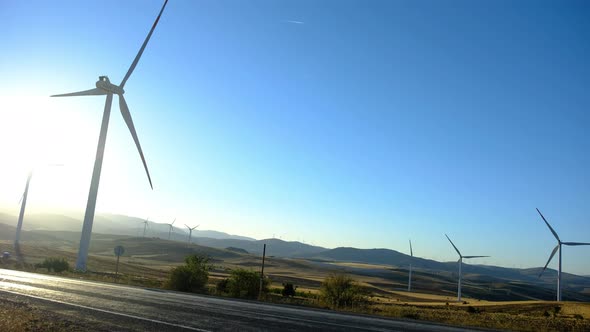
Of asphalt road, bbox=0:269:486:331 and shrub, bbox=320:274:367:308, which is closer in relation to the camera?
asphalt road, bbox=0:269:486:331

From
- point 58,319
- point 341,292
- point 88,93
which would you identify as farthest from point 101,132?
point 58,319

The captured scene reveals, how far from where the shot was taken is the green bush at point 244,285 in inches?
1539

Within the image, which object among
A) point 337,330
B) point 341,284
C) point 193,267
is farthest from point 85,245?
point 337,330

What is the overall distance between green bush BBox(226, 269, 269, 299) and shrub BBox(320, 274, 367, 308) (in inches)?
278

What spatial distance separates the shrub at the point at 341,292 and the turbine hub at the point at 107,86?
33.7 metres

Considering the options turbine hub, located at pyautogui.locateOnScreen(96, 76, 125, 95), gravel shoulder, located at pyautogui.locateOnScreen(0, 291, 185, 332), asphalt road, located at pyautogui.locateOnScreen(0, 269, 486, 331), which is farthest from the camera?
turbine hub, located at pyautogui.locateOnScreen(96, 76, 125, 95)

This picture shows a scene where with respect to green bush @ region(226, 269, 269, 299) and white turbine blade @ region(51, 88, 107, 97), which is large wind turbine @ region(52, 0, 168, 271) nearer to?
white turbine blade @ region(51, 88, 107, 97)

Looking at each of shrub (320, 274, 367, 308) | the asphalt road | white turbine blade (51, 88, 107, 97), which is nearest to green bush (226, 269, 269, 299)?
shrub (320, 274, 367, 308)

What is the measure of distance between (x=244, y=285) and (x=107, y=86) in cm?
3031

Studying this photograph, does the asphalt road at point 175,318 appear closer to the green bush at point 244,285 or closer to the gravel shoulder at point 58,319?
the gravel shoulder at point 58,319

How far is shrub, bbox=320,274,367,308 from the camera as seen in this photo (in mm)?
43656

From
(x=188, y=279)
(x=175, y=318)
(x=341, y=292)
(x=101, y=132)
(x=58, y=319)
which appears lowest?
(x=341, y=292)

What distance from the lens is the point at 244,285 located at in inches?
1564

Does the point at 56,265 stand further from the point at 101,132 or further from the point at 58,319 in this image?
the point at 58,319
